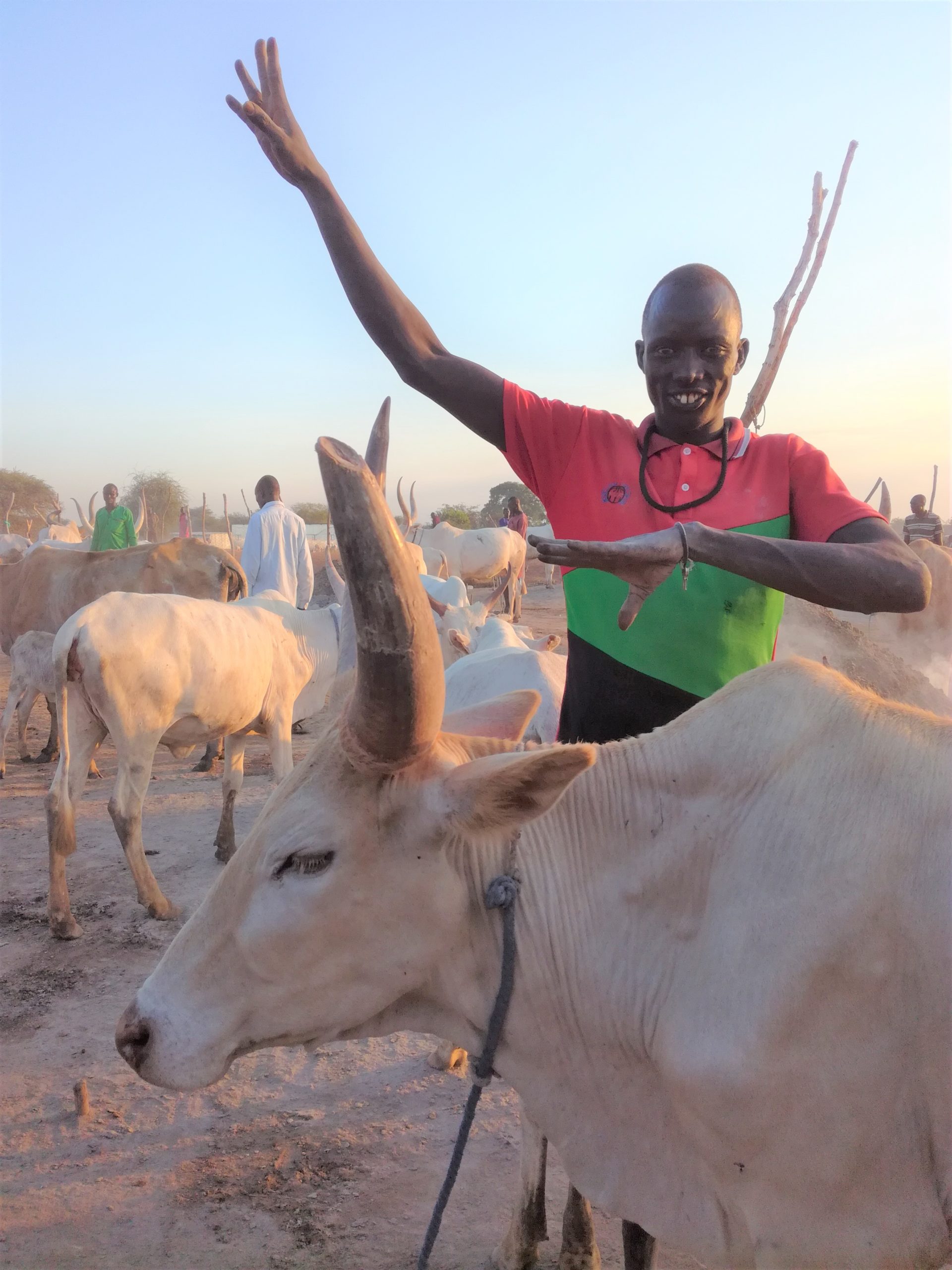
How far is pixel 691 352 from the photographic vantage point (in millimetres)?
2234

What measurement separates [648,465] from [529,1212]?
243cm

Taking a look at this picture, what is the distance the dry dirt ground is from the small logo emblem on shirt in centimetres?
257

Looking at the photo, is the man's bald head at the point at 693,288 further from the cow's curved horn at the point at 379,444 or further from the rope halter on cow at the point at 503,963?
the rope halter on cow at the point at 503,963

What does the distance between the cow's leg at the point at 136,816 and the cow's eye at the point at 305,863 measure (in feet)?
13.7

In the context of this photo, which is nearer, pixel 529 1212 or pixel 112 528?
pixel 529 1212

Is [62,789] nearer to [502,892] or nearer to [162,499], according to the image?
[502,892]

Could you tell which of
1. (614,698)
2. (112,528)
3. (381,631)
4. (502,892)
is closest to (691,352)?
(614,698)

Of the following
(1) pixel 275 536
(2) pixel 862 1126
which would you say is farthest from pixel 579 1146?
(1) pixel 275 536

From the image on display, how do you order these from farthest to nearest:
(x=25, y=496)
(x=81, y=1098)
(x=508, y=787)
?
1. (x=25, y=496)
2. (x=81, y=1098)
3. (x=508, y=787)

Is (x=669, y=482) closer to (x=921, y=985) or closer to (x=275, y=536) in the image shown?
(x=921, y=985)

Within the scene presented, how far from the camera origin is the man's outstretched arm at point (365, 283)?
7.57ft

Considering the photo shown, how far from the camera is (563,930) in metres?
1.90

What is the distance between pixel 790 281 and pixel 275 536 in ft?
18.7

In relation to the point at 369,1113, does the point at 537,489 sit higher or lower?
higher
